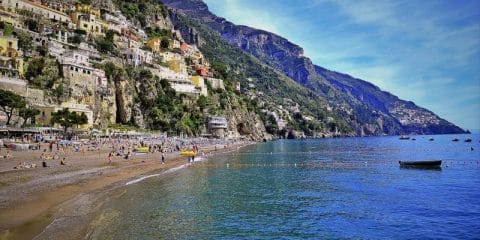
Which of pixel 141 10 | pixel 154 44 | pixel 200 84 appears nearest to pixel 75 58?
pixel 154 44

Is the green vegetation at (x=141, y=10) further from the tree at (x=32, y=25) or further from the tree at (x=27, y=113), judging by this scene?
the tree at (x=27, y=113)

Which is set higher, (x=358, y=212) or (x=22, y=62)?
(x=22, y=62)

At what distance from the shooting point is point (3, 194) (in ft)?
63.4

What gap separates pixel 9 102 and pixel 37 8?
1558 inches

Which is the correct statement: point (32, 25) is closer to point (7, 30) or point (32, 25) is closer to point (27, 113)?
point (7, 30)

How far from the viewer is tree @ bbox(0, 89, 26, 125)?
48062 millimetres

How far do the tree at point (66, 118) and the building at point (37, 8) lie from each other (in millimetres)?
33532

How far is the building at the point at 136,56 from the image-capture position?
286 feet

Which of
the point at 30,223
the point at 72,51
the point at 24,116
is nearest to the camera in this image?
the point at 30,223

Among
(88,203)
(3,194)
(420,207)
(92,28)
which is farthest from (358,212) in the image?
(92,28)

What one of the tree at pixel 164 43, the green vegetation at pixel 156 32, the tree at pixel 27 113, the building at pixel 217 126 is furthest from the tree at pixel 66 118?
the green vegetation at pixel 156 32

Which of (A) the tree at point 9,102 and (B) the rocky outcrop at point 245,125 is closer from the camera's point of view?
(A) the tree at point 9,102

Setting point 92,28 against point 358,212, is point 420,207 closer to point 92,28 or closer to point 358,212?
point 358,212

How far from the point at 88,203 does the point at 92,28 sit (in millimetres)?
76784
